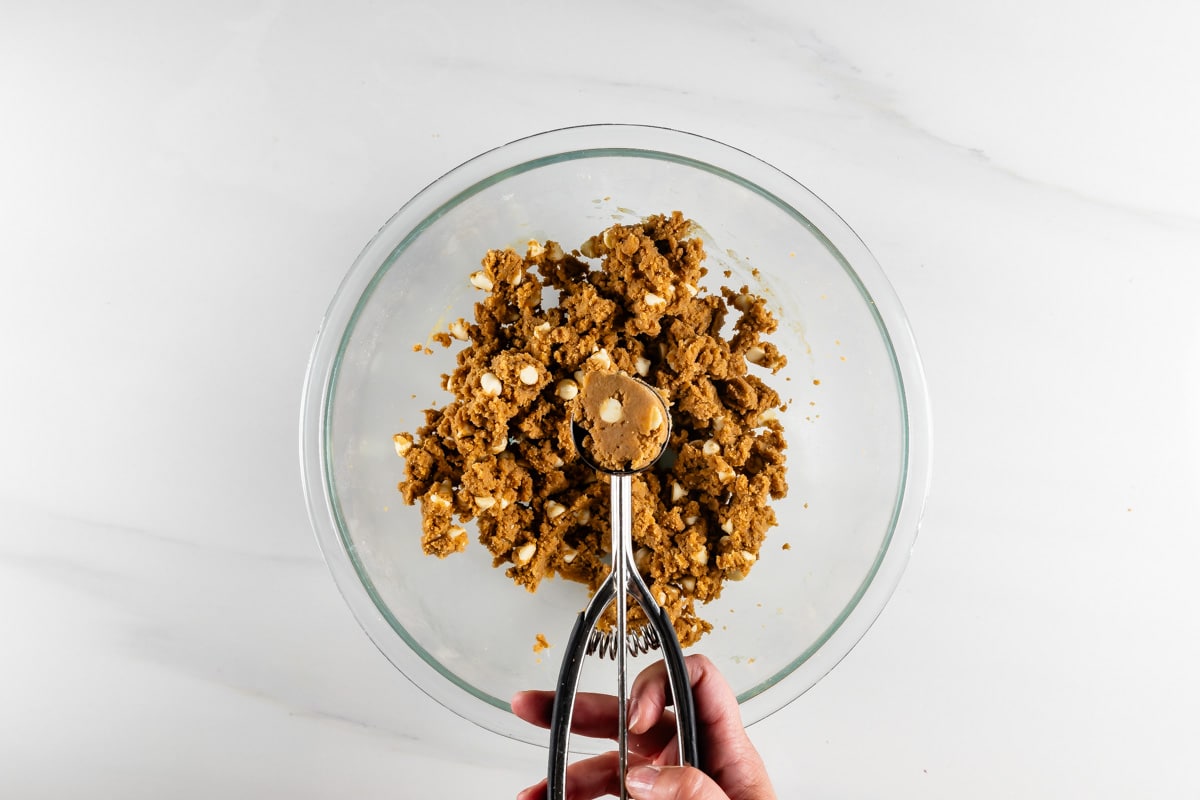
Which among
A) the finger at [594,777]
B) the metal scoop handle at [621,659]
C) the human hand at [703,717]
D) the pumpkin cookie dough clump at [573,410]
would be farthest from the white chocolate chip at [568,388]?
the finger at [594,777]

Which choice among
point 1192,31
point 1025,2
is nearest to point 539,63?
point 1025,2

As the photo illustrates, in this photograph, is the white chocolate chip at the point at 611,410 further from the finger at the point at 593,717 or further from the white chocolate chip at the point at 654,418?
the finger at the point at 593,717

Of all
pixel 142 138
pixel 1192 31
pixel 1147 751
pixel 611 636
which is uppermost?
pixel 1192 31

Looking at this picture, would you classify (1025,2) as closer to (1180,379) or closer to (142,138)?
(1180,379)

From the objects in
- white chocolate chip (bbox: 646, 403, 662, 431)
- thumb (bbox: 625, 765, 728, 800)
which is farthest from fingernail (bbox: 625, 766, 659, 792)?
white chocolate chip (bbox: 646, 403, 662, 431)

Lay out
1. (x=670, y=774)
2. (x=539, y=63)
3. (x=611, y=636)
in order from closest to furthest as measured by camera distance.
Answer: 1. (x=670, y=774)
2. (x=611, y=636)
3. (x=539, y=63)

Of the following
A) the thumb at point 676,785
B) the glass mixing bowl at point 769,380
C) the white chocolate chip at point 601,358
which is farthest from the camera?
the glass mixing bowl at point 769,380
